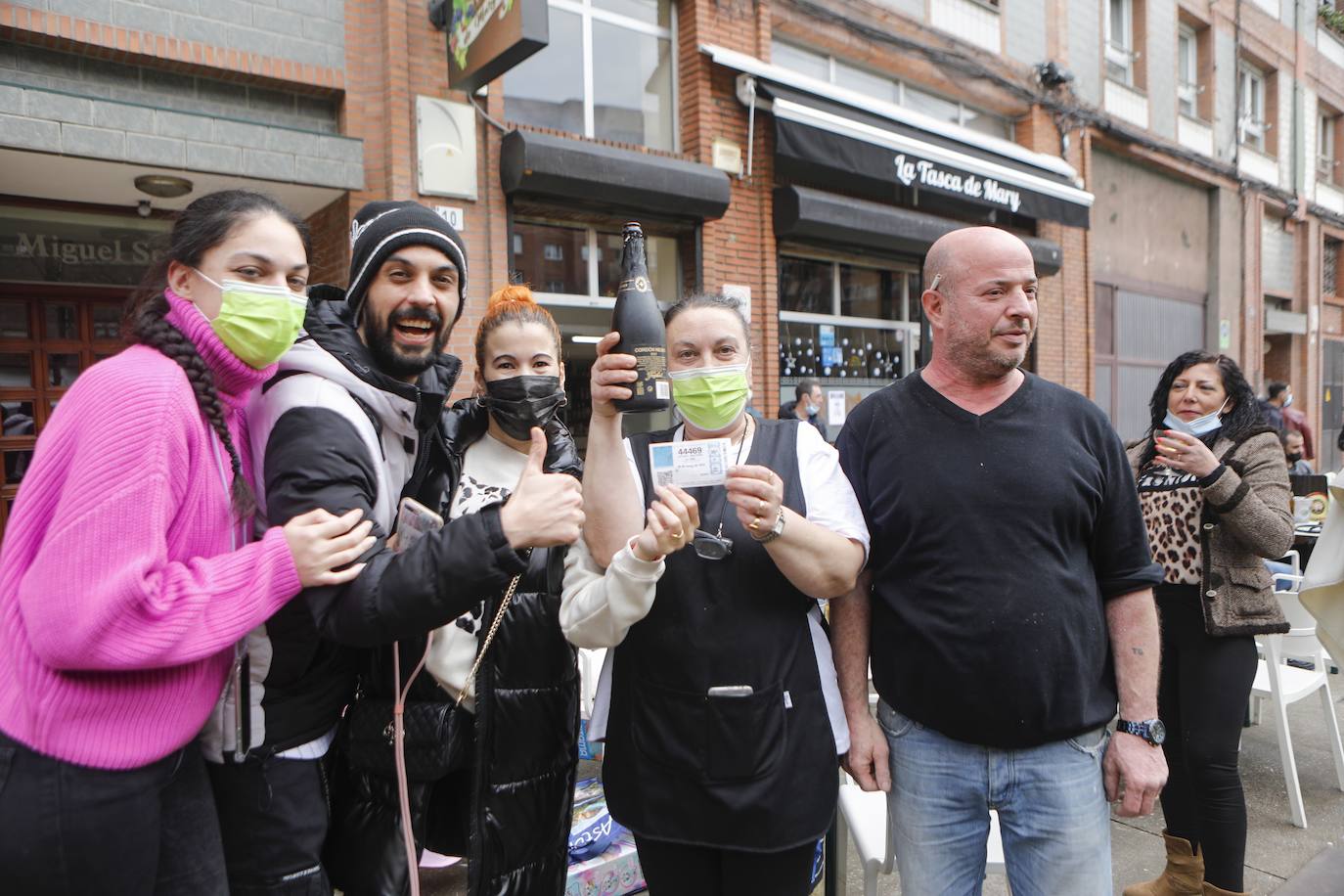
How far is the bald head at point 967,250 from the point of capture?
1.92 meters

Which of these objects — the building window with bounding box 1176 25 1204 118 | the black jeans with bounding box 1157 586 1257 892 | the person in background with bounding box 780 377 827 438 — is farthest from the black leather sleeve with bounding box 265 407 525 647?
the building window with bounding box 1176 25 1204 118

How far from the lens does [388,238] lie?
71.9 inches

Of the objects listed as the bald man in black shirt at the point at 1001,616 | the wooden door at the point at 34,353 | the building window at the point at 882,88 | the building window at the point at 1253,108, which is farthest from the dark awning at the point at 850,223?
the building window at the point at 1253,108

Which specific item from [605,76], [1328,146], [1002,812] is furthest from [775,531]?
[1328,146]

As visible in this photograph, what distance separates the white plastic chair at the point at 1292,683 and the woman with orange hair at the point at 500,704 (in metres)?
3.39

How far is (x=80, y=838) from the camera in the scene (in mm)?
1298

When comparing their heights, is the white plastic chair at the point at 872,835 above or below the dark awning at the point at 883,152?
below

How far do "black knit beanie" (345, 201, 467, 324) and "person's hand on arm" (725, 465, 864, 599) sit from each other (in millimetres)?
779

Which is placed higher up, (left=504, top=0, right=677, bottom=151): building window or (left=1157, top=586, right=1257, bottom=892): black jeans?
(left=504, top=0, right=677, bottom=151): building window

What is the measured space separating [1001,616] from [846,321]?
26.5ft

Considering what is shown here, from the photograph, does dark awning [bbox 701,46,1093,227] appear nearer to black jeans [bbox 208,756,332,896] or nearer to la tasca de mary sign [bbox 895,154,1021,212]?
la tasca de mary sign [bbox 895,154,1021,212]

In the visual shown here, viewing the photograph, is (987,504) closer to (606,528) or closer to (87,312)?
(606,528)

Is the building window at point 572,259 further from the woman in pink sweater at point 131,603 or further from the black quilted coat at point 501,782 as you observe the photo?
the woman in pink sweater at point 131,603

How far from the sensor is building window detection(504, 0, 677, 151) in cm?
704
